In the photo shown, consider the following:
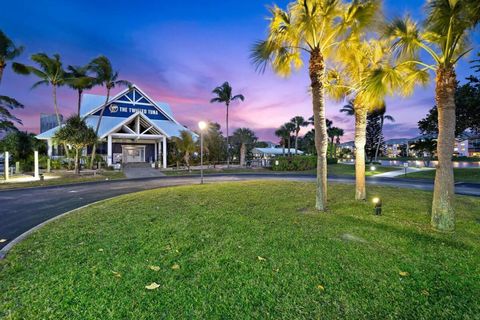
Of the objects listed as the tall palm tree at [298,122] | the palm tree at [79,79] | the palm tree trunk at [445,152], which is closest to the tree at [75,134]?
the palm tree at [79,79]

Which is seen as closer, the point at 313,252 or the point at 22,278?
the point at 22,278

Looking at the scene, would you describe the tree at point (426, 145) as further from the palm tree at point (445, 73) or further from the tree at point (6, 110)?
the tree at point (6, 110)

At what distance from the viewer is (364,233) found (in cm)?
499

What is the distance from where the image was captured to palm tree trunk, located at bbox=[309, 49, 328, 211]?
6879 mm

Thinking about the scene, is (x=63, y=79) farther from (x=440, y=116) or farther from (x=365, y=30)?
(x=440, y=116)

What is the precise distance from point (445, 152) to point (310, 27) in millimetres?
4475

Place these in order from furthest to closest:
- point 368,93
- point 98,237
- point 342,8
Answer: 1. point 342,8
2. point 368,93
3. point 98,237

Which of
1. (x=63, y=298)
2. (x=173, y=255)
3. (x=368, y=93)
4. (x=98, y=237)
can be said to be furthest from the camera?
(x=368, y=93)

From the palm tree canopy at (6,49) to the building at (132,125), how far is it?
1145 centimetres

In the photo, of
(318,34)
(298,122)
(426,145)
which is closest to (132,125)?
(318,34)

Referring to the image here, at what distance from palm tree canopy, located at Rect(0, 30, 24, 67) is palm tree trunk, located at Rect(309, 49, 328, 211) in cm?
1902

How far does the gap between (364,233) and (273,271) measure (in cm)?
267

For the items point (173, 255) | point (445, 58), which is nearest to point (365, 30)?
point (445, 58)

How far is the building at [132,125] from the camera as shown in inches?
1093
